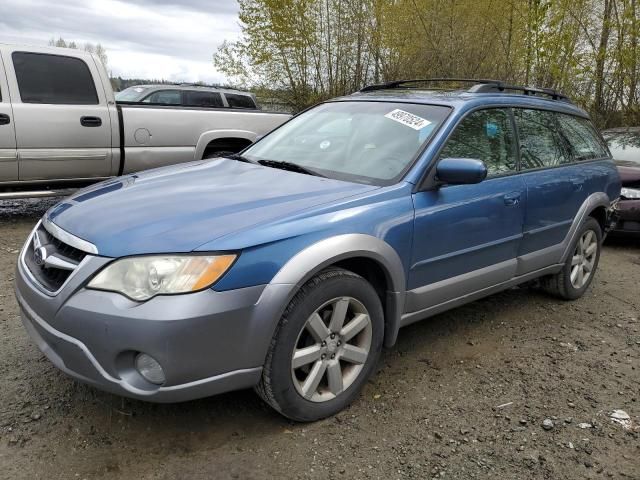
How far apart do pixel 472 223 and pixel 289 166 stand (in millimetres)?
1127

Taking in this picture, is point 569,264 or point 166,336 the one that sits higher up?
point 166,336

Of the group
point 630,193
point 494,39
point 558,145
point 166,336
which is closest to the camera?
point 166,336

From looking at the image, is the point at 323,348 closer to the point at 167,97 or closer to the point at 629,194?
the point at 629,194

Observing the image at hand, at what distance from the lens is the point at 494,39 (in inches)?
445

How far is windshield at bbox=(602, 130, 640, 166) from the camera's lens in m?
7.36

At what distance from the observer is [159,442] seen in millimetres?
2594

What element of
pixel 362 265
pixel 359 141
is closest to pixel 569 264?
pixel 359 141

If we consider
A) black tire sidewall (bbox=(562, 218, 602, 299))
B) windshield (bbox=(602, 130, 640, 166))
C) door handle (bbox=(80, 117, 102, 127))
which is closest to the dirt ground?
black tire sidewall (bbox=(562, 218, 602, 299))

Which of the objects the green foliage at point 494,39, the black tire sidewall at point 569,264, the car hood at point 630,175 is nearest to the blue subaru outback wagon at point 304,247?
the black tire sidewall at point 569,264

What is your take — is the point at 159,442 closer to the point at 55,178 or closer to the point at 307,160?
the point at 307,160

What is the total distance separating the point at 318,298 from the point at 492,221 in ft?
4.76

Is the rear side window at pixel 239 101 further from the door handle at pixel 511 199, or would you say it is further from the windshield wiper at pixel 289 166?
the door handle at pixel 511 199

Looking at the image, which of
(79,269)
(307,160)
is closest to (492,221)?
(307,160)

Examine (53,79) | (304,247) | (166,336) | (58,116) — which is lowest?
(166,336)
